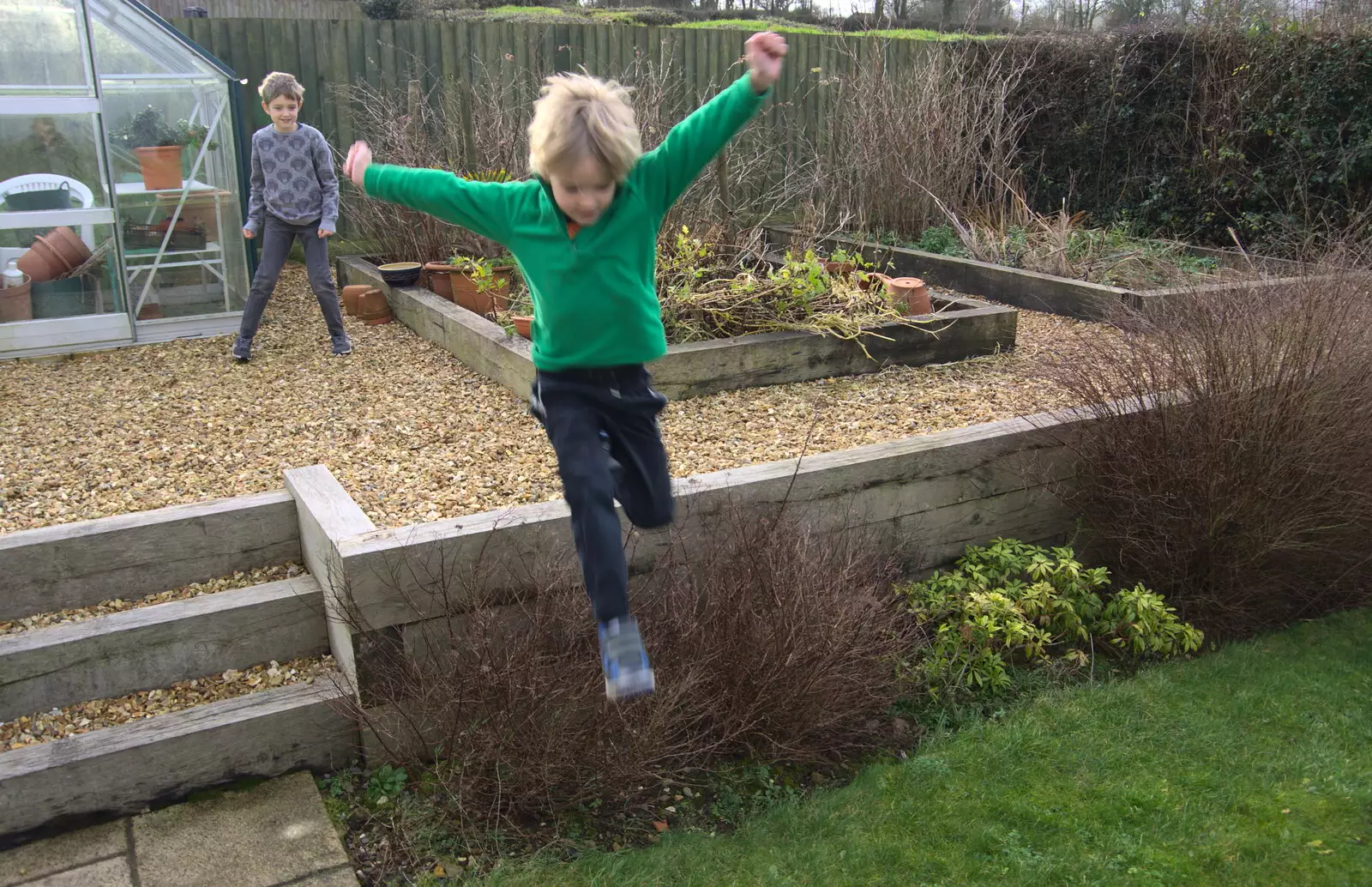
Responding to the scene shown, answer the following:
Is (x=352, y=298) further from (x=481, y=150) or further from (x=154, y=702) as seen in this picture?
(x=154, y=702)

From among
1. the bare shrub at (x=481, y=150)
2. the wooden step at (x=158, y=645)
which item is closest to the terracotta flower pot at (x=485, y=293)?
the bare shrub at (x=481, y=150)

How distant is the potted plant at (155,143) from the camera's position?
6.53 m

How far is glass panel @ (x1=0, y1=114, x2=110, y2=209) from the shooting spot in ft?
20.2

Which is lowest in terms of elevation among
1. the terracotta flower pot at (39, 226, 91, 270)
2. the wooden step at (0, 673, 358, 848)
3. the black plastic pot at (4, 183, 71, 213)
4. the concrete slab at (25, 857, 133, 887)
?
the concrete slab at (25, 857, 133, 887)

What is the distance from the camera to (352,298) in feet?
24.2

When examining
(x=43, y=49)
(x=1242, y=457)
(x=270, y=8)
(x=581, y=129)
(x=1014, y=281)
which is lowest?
(x=1242, y=457)

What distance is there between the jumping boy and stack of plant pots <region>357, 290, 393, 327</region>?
0.90 meters

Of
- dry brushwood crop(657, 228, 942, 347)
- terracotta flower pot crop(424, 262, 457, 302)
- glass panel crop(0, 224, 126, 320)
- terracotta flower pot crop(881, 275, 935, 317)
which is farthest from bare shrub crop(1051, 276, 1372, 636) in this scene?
glass panel crop(0, 224, 126, 320)

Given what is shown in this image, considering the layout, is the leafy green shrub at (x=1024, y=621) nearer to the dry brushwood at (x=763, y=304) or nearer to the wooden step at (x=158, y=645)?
the dry brushwood at (x=763, y=304)

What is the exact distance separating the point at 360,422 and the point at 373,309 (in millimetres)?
2420

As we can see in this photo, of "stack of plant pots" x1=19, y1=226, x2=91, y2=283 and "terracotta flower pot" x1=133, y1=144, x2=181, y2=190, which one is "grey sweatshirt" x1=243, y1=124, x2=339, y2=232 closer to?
"terracotta flower pot" x1=133, y1=144, x2=181, y2=190

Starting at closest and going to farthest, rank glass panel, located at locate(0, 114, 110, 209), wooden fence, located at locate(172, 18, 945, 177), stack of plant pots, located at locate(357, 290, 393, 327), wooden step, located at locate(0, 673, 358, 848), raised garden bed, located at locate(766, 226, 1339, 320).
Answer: wooden step, located at locate(0, 673, 358, 848) → glass panel, located at locate(0, 114, 110, 209) → raised garden bed, located at locate(766, 226, 1339, 320) → stack of plant pots, located at locate(357, 290, 393, 327) → wooden fence, located at locate(172, 18, 945, 177)

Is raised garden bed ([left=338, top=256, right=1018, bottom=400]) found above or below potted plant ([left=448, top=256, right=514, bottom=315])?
below

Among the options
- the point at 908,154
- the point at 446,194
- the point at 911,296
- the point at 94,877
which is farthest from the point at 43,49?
the point at 908,154
